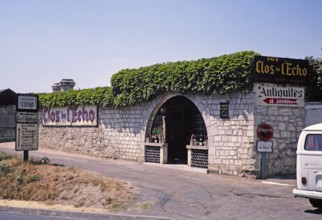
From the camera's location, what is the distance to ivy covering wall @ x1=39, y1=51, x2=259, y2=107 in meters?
14.8

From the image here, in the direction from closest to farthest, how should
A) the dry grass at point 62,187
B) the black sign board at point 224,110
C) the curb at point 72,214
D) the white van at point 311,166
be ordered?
the white van at point 311,166 → the curb at point 72,214 → the dry grass at point 62,187 → the black sign board at point 224,110

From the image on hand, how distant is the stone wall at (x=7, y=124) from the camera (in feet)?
101

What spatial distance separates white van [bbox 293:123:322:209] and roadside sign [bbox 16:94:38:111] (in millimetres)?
10600

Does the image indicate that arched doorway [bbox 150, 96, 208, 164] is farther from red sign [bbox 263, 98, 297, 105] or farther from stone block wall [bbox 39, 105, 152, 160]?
red sign [bbox 263, 98, 297, 105]

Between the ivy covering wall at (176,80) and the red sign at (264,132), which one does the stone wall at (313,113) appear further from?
the ivy covering wall at (176,80)

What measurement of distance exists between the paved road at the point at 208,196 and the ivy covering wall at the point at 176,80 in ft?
10.2

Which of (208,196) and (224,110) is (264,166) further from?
(208,196)

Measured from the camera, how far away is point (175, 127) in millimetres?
18969

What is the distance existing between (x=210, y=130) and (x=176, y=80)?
7.97ft

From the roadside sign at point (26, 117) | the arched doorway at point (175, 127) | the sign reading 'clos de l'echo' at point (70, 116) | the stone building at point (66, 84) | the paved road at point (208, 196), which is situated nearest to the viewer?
the paved road at point (208, 196)

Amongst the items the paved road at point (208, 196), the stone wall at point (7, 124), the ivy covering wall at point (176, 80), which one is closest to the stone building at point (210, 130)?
the ivy covering wall at point (176, 80)

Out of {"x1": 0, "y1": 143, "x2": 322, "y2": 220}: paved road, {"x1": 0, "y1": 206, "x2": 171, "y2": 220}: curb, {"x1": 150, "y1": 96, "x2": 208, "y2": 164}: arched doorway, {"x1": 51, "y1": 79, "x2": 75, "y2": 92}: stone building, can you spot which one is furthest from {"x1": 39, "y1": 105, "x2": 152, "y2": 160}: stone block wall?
{"x1": 0, "y1": 206, "x2": 171, "y2": 220}: curb

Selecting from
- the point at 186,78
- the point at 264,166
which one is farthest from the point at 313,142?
the point at 186,78

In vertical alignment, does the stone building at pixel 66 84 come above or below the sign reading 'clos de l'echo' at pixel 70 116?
above
